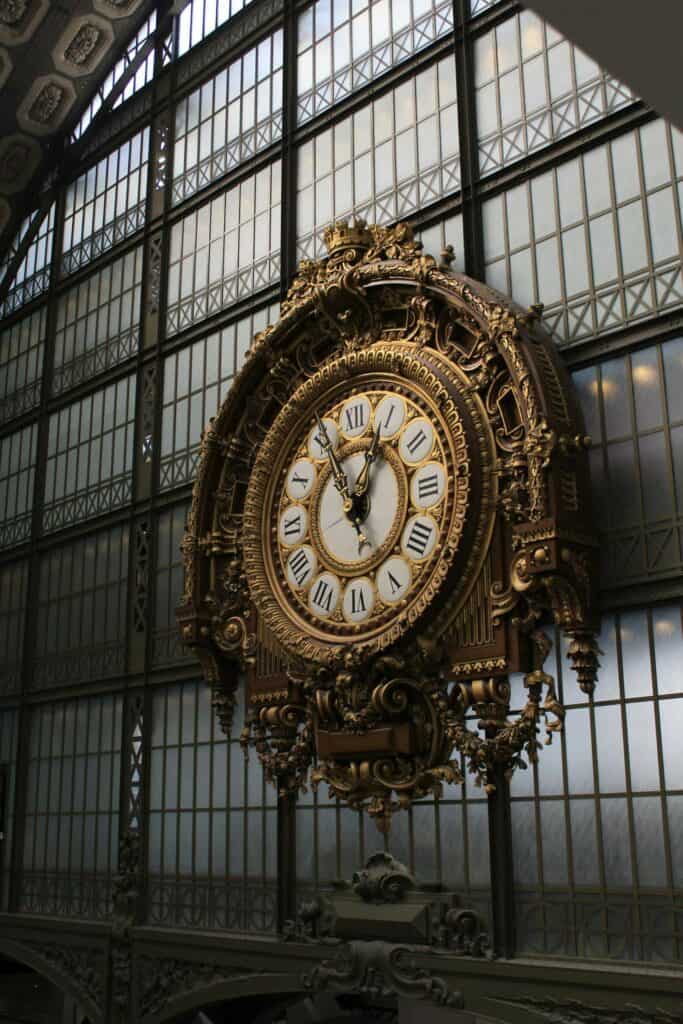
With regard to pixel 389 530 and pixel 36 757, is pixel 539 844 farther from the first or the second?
pixel 36 757

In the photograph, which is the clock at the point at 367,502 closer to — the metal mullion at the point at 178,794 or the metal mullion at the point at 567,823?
the metal mullion at the point at 567,823

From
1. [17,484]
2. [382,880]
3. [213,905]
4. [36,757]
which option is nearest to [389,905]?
[382,880]

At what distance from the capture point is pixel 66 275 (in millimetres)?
20672

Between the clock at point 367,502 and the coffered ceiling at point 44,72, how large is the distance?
1014 cm

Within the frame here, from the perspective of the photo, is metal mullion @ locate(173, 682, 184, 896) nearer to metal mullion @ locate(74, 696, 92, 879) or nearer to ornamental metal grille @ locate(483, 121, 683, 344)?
metal mullion @ locate(74, 696, 92, 879)

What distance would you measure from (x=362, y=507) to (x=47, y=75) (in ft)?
41.1

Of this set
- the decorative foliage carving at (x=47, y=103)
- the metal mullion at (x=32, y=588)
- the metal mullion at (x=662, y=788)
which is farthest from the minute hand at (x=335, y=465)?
the decorative foliage carving at (x=47, y=103)

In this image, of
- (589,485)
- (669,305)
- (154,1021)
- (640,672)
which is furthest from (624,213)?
(154,1021)

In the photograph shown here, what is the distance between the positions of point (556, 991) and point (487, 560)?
3.93m

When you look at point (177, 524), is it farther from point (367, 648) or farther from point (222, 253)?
point (367, 648)

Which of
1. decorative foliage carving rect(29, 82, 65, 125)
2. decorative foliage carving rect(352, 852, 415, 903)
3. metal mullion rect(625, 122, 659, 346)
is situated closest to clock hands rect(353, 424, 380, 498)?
metal mullion rect(625, 122, 659, 346)

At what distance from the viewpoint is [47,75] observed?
2062cm

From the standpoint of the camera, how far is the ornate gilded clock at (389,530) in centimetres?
1076

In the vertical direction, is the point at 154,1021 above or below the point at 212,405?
below
